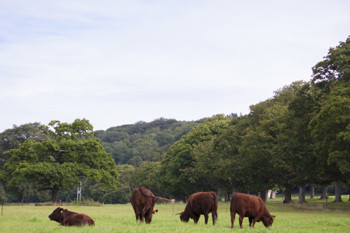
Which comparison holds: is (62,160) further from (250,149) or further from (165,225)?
(165,225)

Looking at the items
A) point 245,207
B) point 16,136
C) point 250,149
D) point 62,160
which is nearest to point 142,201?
point 245,207

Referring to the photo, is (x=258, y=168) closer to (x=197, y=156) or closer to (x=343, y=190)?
(x=197, y=156)

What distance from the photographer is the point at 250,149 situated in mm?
43188

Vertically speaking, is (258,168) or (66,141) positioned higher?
(66,141)

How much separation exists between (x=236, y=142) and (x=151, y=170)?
1906 inches

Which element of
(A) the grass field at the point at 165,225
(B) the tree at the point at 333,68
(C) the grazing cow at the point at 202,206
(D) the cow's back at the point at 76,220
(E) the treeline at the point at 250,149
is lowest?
(A) the grass field at the point at 165,225

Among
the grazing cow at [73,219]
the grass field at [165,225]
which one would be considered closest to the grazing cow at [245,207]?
the grass field at [165,225]

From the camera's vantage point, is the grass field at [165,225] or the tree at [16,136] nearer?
the grass field at [165,225]

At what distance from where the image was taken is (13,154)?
2124 inches

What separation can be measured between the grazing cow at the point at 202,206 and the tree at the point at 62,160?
3878cm

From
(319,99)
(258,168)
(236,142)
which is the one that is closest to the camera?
(319,99)

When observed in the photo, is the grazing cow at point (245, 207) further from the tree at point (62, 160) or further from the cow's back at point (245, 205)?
the tree at point (62, 160)

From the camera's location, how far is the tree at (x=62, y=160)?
171ft

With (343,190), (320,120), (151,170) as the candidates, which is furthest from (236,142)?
(343,190)
